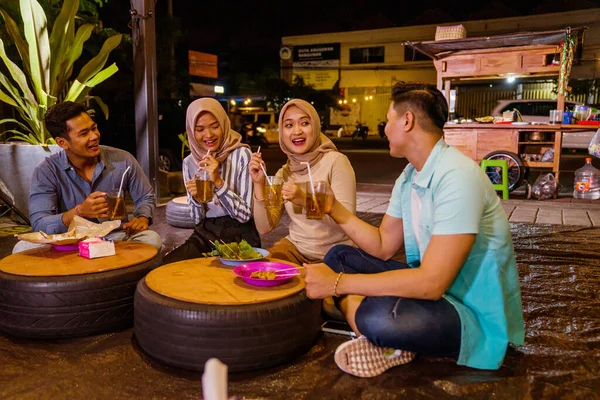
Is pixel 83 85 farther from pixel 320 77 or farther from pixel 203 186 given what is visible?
pixel 320 77

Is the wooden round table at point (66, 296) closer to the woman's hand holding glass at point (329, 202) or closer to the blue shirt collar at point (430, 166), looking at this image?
the woman's hand holding glass at point (329, 202)

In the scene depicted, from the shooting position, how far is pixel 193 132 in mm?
3561

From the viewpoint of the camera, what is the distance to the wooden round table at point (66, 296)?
259 centimetres

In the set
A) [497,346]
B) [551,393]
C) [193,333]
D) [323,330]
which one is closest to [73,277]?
[193,333]

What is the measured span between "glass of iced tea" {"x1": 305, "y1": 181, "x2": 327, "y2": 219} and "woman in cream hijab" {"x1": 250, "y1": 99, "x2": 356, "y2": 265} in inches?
24.4

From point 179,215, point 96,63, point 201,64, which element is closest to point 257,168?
point 179,215

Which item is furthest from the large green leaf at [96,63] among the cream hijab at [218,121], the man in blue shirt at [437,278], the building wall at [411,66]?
the building wall at [411,66]

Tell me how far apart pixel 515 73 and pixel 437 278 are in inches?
317

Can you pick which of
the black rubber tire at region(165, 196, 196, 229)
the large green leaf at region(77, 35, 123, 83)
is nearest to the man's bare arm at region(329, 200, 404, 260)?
the black rubber tire at region(165, 196, 196, 229)

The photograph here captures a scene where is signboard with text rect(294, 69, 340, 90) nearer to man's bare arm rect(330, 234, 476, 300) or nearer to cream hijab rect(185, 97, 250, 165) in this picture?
cream hijab rect(185, 97, 250, 165)

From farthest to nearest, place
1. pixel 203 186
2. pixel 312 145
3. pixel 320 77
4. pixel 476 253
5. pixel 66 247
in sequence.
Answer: pixel 320 77, pixel 312 145, pixel 66 247, pixel 203 186, pixel 476 253

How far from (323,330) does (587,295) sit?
201 centimetres

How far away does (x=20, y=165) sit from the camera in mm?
5574

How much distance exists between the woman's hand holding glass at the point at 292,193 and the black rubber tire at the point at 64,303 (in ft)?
3.12
